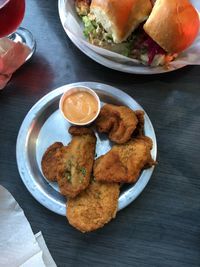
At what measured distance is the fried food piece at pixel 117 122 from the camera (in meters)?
1.01

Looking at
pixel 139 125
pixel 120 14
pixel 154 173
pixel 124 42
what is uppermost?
pixel 120 14

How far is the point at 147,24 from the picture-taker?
1071 millimetres

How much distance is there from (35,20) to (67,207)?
2.10 feet

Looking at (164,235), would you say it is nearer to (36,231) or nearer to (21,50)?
(36,231)

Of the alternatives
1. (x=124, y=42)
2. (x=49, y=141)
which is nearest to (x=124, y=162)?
(x=49, y=141)

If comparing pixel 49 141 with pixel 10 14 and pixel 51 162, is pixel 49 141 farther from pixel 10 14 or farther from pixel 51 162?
pixel 10 14

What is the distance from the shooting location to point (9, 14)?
0.99 m

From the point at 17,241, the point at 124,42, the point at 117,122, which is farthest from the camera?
the point at 124,42

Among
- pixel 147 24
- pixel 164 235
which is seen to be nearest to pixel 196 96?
pixel 147 24

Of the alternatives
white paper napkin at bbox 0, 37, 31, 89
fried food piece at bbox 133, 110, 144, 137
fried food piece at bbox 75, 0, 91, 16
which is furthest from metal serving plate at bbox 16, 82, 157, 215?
fried food piece at bbox 75, 0, 91, 16

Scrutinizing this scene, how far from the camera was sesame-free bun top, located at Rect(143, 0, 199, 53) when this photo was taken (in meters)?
1.05

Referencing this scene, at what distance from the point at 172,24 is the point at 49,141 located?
484mm

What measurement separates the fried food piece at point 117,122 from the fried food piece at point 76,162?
0.15 ft

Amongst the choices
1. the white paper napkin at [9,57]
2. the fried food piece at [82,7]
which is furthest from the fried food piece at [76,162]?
the fried food piece at [82,7]
